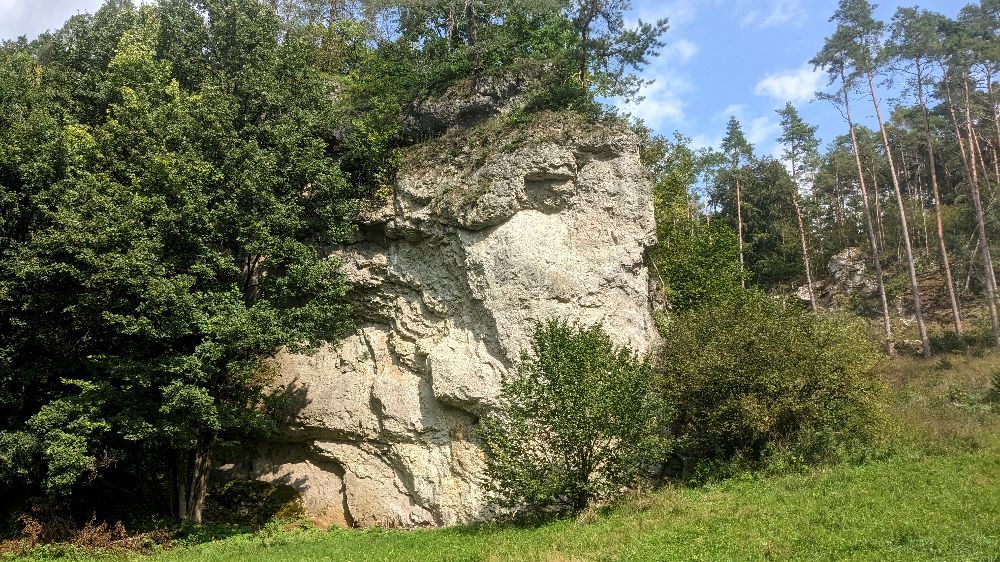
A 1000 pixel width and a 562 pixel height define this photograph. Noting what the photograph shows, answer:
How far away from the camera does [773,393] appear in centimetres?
1658

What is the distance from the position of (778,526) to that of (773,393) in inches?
237

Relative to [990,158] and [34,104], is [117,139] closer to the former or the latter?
[34,104]

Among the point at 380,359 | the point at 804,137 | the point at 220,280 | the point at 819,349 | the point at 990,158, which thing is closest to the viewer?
the point at 819,349

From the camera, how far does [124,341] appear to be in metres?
17.5

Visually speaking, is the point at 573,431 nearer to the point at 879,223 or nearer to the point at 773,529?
the point at 773,529

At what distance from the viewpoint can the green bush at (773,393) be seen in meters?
16.3

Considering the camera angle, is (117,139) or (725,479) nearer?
(725,479)

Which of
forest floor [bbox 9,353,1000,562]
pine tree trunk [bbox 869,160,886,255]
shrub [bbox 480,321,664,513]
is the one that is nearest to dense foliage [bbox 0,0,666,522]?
forest floor [bbox 9,353,1000,562]

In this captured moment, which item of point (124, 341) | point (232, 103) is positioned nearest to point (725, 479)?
point (124, 341)

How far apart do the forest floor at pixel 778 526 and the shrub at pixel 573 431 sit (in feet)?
2.49

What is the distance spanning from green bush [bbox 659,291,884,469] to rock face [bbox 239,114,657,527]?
7.89 ft

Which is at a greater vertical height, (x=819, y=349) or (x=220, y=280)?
(x=220, y=280)

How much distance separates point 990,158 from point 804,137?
16338 millimetres

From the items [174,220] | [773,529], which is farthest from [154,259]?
[773,529]
